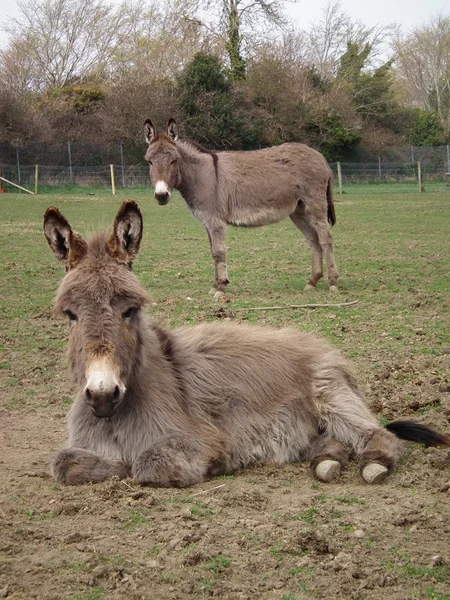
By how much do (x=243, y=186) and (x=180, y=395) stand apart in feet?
29.2

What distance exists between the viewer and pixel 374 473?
4.58 metres

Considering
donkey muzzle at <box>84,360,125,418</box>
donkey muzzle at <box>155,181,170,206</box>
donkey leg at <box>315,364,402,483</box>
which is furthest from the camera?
donkey muzzle at <box>155,181,170,206</box>

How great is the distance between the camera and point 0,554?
3475 millimetres

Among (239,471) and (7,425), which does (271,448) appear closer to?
(239,471)

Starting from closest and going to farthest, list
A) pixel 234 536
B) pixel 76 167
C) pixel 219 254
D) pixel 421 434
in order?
pixel 234 536, pixel 421 434, pixel 219 254, pixel 76 167

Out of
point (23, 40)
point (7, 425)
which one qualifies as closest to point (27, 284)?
point (7, 425)

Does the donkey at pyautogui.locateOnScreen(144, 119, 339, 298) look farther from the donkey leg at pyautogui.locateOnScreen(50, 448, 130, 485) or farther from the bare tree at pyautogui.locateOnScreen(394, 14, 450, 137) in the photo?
the bare tree at pyautogui.locateOnScreen(394, 14, 450, 137)

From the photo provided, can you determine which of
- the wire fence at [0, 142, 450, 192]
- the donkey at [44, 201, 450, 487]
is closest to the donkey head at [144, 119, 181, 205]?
the donkey at [44, 201, 450, 487]

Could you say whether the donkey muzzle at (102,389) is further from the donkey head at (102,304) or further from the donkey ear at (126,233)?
the donkey ear at (126,233)

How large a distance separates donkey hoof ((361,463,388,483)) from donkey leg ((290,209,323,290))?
8223 millimetres

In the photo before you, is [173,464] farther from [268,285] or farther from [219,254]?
[268,285]

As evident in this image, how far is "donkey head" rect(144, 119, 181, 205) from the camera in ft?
42.5

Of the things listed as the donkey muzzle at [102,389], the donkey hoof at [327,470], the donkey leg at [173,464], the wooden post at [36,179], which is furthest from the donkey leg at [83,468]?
the wooden post at [36,179]

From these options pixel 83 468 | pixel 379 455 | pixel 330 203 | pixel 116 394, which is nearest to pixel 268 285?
pixel 330 203
